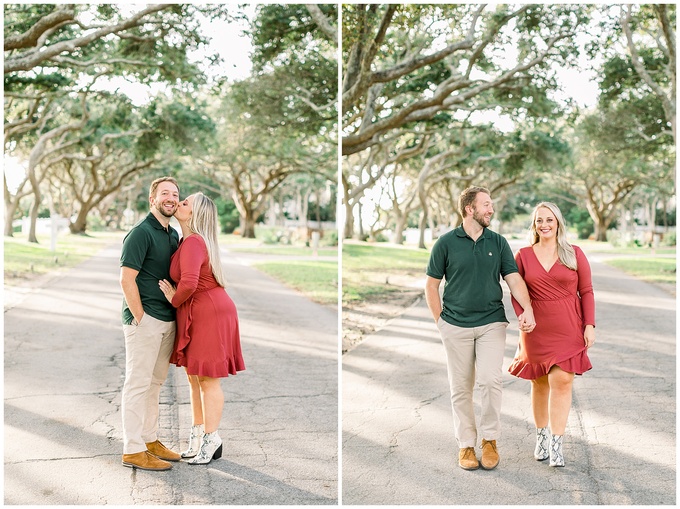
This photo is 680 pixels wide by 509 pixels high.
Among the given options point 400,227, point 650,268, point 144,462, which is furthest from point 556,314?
point 400,227

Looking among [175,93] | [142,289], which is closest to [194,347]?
[142,289]

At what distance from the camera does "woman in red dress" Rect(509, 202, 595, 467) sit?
14.7 ft

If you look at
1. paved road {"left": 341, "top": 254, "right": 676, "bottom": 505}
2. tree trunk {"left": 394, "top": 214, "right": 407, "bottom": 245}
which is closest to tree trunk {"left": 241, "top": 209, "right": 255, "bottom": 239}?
tree trunk {"left": 394, "top": 214, "right": 407, "bottom": 245}

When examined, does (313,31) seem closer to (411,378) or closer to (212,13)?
(212,13)

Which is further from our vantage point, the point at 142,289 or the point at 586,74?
the point at 586,74

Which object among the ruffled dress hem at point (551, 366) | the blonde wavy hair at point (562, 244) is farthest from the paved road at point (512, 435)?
the blonde wavy hair at point (562, 244)

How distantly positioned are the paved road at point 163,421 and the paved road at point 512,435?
0.26 m

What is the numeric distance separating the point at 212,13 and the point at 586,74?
28.1ft

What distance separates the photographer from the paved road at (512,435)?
405 cm

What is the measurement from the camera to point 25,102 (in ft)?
72.9

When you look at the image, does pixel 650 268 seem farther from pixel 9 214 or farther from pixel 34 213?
pixel 9 214

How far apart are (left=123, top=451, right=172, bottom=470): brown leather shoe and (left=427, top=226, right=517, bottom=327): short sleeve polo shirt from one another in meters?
1.94

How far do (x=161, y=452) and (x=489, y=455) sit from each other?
199cm

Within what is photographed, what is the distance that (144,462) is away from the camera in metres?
4.31
